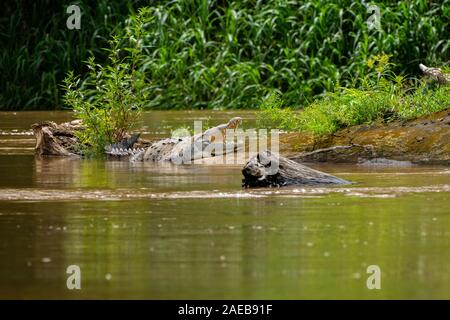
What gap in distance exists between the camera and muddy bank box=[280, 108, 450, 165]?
15.6 meters

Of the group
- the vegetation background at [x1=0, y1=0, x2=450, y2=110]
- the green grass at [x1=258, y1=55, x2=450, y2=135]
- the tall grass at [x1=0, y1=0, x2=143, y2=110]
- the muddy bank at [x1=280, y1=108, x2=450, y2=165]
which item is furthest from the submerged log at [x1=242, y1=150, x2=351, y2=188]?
the tall grass at [x1=0, y1=0, x2=143, y2=110]

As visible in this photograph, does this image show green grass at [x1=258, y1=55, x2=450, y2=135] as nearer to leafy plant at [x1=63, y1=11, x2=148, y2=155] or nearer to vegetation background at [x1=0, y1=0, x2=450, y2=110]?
leafy plant at [x1=63, y1=11, x2=148, y2=155]

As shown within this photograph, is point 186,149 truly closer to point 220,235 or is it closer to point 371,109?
point 371,109

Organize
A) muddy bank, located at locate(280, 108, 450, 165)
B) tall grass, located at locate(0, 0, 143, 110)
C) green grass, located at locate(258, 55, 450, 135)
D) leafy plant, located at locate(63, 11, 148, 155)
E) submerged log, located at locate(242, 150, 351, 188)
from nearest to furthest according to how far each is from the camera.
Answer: submerged log, located at locate(242, 150, 351, 188) → muddy bank, located at locate(280, 108, 450, 165) → green grass, located at locate(258, 55, 450, 135) → leafy plant, located at locate(63, 11, 148, 155) → tall grass, located at locate(0, 0, 143, 110)

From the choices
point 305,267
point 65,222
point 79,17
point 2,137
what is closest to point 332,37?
point 79,17

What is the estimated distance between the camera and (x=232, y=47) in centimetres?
3022

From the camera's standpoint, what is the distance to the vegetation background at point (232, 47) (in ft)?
94.0

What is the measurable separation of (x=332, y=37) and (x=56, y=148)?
12229mm

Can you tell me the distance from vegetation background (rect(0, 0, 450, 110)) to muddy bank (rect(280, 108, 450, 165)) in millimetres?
10827

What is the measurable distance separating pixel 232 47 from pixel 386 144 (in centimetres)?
1454

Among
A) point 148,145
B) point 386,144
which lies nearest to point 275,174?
point 386,144

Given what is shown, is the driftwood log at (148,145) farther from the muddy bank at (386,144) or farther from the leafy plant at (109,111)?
the muddy bank at (386,144)

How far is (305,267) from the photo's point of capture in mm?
8211
